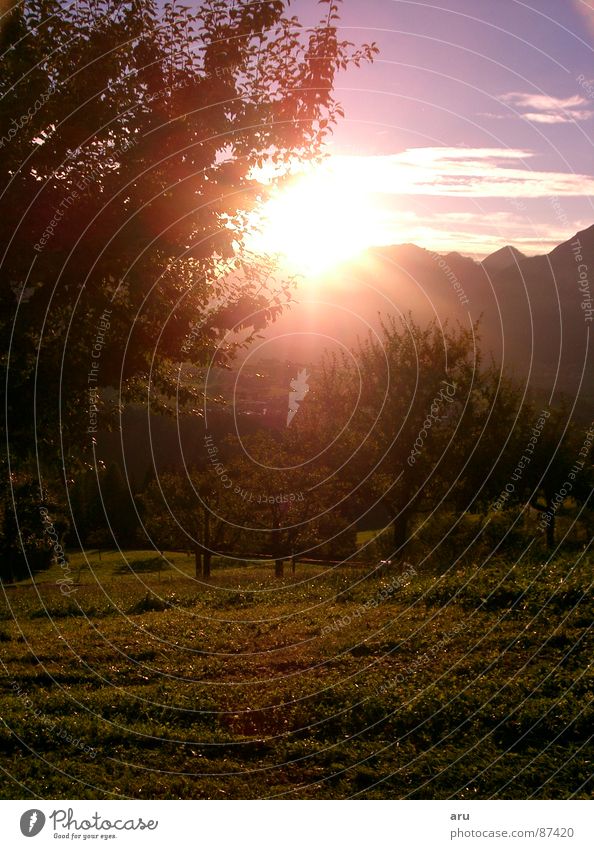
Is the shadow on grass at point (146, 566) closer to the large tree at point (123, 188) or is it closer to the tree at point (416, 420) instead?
the tree at point (416, 420)

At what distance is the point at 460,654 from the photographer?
1415cm

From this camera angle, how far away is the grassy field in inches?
A: 418

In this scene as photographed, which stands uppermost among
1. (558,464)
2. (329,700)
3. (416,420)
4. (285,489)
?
(416,420)

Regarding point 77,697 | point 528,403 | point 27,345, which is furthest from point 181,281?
point 528,403

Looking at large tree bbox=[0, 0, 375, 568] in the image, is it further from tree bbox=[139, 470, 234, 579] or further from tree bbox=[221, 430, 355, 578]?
tree bbox=[139, 470, 234, 579]

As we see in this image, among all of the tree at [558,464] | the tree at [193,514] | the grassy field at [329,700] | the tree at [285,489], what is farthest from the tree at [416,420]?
the tree at [193,514]

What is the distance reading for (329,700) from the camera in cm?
1281

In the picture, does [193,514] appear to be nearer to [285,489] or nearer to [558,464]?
[285,489]

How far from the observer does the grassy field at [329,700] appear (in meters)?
10.6

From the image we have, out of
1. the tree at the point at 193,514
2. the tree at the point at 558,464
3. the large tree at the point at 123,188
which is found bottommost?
the tree at the point at 193,514

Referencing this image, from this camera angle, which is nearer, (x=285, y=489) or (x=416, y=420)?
(x=416, y=420)

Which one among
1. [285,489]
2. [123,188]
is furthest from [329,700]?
[285,489]
